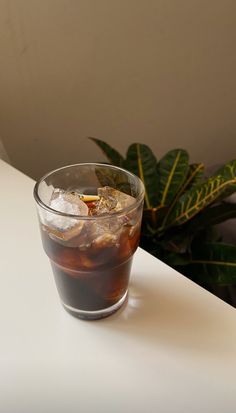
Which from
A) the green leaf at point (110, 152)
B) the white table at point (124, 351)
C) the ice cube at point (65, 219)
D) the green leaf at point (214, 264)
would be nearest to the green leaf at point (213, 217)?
the green leaf at point (214, 264)

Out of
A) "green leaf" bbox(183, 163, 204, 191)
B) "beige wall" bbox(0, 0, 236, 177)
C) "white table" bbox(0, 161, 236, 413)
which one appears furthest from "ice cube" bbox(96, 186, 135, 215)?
"beige wall" bbox(0, 0, 236, 177)

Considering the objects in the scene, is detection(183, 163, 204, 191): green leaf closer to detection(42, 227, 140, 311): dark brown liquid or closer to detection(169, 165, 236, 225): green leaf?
detection(169, 165, 236, 225): green leaf

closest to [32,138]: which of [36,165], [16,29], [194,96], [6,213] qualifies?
[36,165]

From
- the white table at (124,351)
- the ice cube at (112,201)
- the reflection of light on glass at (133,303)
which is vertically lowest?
the white table at (124,351)

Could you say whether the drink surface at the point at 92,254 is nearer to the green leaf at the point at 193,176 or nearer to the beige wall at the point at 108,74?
the green leaf at the point at 193,176

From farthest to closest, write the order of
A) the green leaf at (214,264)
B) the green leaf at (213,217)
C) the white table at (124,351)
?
1. the green leaf at (213,217)
2. the green leaf at (214,264)
3. the white table at (124,351)

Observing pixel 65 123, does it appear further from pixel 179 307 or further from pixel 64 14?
pixel 179 307
